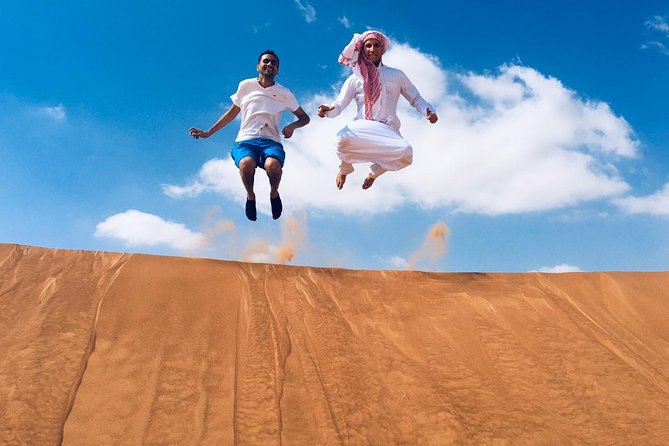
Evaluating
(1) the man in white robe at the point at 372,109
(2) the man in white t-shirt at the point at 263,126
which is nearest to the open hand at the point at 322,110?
(1) the man in white robe at the point at 372,109

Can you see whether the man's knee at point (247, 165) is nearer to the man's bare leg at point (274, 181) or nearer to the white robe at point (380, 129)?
the man's bare leg at point (274, 181)

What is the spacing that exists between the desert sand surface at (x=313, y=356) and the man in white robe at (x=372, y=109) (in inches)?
42.8

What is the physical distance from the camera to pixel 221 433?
2.93 meters

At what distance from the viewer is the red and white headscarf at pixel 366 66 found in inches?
203

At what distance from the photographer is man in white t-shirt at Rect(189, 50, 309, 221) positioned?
17.2 ft

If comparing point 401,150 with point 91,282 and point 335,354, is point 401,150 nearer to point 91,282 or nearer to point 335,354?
point 335,354

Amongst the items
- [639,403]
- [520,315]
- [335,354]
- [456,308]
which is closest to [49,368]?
[335,354]

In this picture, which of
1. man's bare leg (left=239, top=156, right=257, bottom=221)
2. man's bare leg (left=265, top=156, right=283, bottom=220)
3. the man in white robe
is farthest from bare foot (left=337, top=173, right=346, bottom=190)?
man's bare leg (left=239, top=156, right=257, bottom=221)

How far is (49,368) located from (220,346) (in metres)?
1.08

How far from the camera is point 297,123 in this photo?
18.5 ft

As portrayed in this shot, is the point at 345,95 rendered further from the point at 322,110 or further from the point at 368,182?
the point at 368,182

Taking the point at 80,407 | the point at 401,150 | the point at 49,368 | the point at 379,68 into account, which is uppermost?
the point at 379,68

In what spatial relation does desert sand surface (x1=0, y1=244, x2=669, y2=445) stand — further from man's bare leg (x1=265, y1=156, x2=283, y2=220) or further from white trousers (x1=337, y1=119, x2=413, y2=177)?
white trousers (x1=337, y1=119, x2=413, y2=177)

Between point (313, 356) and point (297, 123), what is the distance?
9.21 feet
